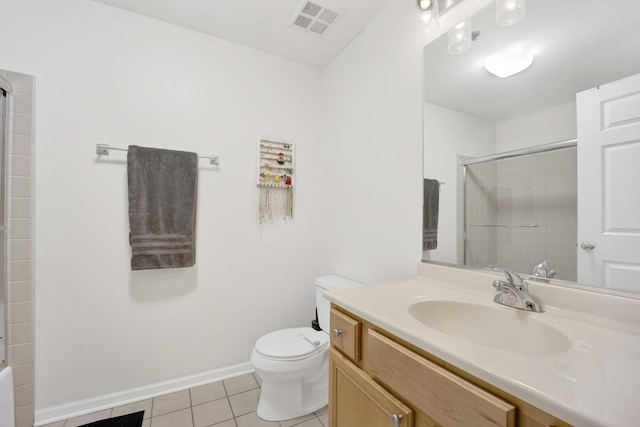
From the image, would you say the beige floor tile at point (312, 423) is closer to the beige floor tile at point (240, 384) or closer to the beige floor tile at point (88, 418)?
the beige floor tile at point (240, 384)

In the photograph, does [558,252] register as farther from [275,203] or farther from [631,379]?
[275,203]

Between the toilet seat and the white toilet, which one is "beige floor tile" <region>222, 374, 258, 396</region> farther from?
the toilet seat

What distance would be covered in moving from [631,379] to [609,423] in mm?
193

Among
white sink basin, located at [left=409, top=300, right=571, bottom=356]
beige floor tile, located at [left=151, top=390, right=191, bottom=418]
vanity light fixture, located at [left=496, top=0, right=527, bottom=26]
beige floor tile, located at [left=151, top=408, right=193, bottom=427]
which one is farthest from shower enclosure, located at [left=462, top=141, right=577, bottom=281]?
beige floor tile, located at [left=151, top=390, right=191, bottom=418]

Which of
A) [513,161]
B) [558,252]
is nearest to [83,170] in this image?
[513,161]

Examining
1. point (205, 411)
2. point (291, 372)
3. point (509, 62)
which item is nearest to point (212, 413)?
point (205, 411)

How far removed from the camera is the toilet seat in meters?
1.43

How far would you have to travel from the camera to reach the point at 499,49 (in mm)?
1098

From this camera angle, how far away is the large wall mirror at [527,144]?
0.82 metres

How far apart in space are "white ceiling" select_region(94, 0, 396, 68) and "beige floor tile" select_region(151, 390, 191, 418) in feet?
7.73

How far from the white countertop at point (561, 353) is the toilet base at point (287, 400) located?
79cm

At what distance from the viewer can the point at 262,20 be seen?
1706mm

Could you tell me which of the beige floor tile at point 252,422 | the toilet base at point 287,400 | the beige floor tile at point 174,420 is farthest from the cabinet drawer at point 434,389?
the beige floor tile at point 174,420

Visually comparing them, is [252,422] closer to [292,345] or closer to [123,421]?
[292,345]
